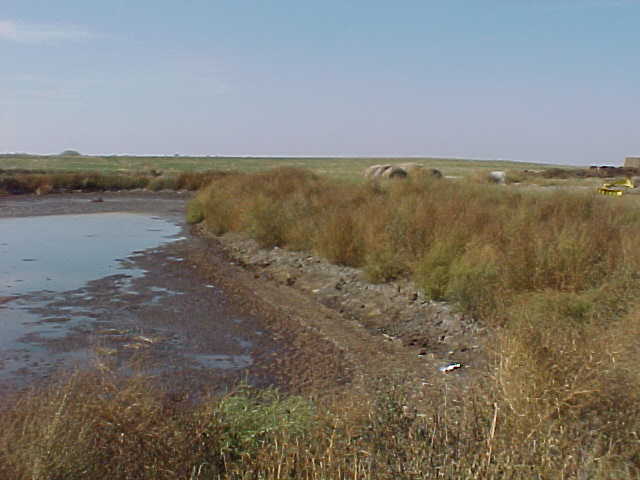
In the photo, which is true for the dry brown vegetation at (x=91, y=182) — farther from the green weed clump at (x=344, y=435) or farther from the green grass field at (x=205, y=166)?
the green weed clump at (x=344, y=435)

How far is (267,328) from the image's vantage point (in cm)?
1066

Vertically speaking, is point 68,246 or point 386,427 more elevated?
point 386,427

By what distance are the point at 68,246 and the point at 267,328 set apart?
11.2 meters

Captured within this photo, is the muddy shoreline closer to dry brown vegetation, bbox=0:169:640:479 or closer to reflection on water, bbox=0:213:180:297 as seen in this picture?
reflection on water, bbox=0:213:180:297

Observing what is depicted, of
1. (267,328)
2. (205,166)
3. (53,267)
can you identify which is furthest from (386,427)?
(205,166)

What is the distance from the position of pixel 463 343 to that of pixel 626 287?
216 cm

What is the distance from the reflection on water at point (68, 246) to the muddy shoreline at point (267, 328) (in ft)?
3.75

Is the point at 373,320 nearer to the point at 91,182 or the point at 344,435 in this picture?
the point at 344,435

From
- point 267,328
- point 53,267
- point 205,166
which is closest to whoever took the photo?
point 267,328

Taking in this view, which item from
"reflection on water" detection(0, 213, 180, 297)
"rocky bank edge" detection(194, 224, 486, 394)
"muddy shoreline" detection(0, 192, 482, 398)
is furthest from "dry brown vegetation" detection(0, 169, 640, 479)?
"reflection on water" detection(0, 213, 180, 297)

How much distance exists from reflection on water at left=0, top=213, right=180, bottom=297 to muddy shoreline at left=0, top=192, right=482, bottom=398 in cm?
114

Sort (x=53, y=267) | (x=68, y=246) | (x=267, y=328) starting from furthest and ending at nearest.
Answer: (x=68, y=246)
(x=53, y=267)
(x=267, y=328)

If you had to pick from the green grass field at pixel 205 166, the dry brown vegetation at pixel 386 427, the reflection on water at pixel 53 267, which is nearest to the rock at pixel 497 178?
the reflection on water at pixel 53 267

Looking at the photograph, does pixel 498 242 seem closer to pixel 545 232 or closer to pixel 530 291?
pixel 545 232
